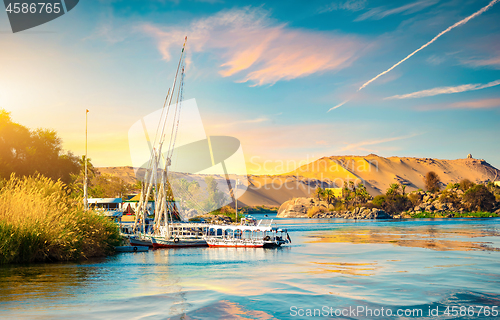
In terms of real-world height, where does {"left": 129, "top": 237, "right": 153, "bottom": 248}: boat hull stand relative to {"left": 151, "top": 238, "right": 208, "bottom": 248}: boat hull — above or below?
above

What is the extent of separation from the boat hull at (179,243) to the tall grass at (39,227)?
87.6 ft

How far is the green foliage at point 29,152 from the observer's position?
68.2 m

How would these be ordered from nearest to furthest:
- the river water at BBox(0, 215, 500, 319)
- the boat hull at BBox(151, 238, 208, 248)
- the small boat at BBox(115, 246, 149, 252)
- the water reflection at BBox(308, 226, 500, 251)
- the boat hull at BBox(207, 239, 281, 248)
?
the river water at BBox(0, 215, 500, 319) < the water reflection at BBox(308, 226, 500, 251) < the small boat at BBox(115, 246, 149, 252) < the boat hull at BBox(207, 239, 281, 248) < the boat hull at BBox(151, 238, 208, 248)

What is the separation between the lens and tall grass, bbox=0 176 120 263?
112 ft

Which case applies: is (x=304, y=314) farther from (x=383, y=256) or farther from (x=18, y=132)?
(x=18, y=132)

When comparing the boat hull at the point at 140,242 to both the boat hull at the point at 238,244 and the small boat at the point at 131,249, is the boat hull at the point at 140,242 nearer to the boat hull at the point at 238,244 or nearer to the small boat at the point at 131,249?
the small boat at the point at 131,249

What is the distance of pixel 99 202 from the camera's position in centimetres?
10325

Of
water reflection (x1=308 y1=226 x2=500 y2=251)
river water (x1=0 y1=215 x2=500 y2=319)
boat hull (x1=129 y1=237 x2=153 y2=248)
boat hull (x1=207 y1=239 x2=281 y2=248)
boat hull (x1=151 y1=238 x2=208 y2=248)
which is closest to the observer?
river water (x1=0 y1=215 x2=500 y2=319)

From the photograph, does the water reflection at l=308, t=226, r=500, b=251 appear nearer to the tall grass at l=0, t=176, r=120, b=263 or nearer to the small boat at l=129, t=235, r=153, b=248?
the small boat at l=129, t=235, r=153, b=248

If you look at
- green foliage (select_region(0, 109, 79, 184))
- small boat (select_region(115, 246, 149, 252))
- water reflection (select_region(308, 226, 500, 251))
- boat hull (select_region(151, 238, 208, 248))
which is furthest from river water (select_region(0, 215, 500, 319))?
green foliage (select_region(0, 109, 79, 184))

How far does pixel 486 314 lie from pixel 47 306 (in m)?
22.5

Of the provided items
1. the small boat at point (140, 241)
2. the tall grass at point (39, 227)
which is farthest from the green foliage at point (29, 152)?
the tall grass at point (39, 227)

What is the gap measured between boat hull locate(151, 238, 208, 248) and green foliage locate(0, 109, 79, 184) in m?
22.5

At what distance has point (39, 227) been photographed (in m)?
35.2
